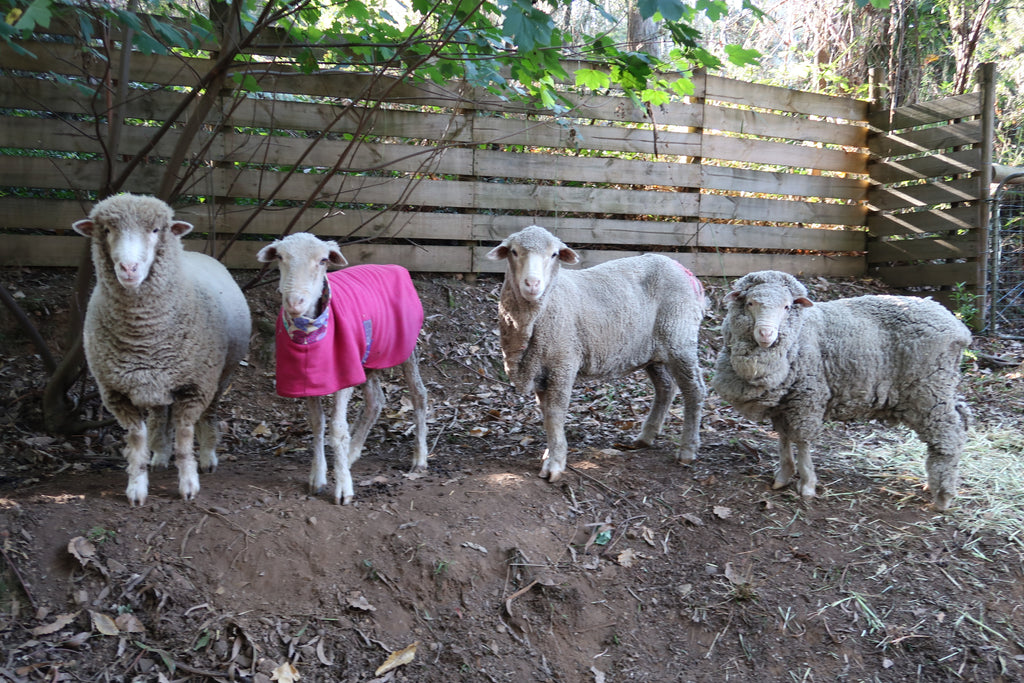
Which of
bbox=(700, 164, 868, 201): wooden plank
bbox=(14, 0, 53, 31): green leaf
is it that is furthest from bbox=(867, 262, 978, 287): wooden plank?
bbox=(14, 0, 53, 31): green leaf

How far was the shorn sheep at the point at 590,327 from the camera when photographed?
4.25m

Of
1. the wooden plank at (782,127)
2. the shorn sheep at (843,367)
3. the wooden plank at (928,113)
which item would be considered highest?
the wooden plank at (928,113)

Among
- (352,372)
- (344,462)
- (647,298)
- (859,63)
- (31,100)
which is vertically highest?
(859,63)

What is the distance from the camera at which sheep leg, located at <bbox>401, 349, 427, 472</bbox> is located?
450cm

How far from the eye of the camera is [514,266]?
164 inches

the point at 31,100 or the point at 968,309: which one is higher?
the point at 31,100

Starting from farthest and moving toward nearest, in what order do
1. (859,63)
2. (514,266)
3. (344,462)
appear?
1. (859,63)
2. (514,266)
3. (344,462)

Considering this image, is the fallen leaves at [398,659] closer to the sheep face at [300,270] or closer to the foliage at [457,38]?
the sheep face at [300,270]

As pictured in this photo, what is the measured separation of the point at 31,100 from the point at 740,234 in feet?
22.7

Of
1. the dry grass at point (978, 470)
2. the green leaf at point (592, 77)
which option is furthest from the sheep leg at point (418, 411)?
the dry grass at point (978, 470)

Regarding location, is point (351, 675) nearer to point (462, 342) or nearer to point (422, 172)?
point (462, 342)

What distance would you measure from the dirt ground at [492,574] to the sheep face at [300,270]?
1.11m

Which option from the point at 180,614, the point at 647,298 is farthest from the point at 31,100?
the point at 647,298

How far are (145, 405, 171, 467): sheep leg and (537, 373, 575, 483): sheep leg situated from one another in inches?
92.4
